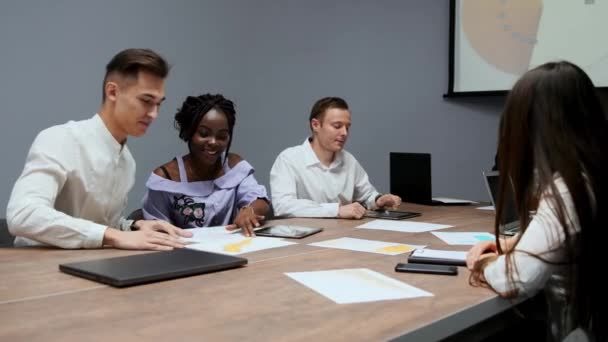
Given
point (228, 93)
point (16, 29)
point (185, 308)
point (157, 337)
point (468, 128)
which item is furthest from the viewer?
point (228, 93)

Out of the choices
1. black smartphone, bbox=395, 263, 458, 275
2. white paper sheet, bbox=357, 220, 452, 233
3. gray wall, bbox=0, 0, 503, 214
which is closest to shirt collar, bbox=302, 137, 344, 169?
white paper sheet, bbox=357, 220, 452, 233

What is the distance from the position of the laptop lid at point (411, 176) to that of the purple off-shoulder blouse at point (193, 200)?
84 cm

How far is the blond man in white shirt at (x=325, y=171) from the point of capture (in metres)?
2.86

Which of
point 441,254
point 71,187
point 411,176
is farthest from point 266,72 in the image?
point 441,254

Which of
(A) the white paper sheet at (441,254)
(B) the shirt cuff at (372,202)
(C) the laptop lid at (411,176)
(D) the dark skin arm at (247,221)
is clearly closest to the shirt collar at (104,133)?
(D) the dark skin arm at (247,221)

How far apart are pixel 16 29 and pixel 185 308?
2.41 m

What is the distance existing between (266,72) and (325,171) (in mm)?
1317

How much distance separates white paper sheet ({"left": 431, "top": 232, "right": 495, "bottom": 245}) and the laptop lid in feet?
2.84

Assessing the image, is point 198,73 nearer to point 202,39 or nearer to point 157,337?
point 202,39

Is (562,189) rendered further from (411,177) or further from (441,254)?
(411,177)

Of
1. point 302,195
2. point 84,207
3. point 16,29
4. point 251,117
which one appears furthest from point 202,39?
point 84,207

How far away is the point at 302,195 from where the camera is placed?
9.78 ft

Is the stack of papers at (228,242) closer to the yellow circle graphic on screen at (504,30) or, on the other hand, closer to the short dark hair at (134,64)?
the short dark hair at (134,64)

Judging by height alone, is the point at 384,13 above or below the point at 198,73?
above
